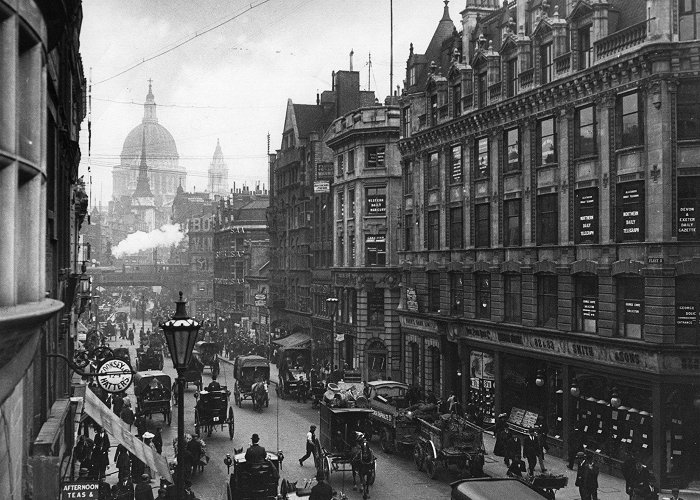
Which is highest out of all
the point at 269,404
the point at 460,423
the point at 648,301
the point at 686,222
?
the point at 686,222

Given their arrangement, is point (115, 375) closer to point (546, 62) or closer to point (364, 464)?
point (364, 464)

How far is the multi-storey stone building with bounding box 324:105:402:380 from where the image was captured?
51.1 metres

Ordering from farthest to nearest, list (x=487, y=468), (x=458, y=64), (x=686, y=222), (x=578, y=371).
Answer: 1. (x=458, y=64)
2. (x=578, y=371)
3. (x=487, y=468)
4. (x=686, y=222)

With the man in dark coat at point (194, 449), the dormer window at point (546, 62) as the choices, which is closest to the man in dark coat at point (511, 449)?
the man in dark coat at point (194, 449)

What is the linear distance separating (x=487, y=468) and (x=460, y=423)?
322cm

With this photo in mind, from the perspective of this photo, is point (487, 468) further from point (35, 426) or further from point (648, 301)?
point (35, 426)

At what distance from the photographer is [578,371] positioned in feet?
97.0

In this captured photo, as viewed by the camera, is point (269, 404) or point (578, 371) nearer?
point (578, 371)

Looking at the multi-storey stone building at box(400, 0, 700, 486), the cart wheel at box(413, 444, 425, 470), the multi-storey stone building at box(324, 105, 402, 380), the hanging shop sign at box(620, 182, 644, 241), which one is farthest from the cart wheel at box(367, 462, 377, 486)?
the multi-storey stone building at box(324, 105, 402, 380)

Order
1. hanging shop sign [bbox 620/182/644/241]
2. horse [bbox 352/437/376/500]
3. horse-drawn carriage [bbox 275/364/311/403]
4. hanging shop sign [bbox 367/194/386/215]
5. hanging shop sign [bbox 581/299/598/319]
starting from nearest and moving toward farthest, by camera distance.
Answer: horse [bbox 352/437/376/500]
hanging shop sign [bbox 620/182/644/241]
hanging shop sign [bbox 581/299/598/319]
horse-drawn carriage [bbox 275/364/311/403]
hanging shop sign [bbox 367/194/386/215]

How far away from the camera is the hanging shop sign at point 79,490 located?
16125 millimetres

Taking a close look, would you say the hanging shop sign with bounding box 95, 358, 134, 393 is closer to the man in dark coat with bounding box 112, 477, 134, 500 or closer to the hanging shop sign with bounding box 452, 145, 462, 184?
the man in dark coat with bounding box 112, 477, 134, 500

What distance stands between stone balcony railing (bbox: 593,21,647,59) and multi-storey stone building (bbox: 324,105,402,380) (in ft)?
79.3

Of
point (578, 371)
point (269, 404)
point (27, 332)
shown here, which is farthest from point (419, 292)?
point (27, 332)
